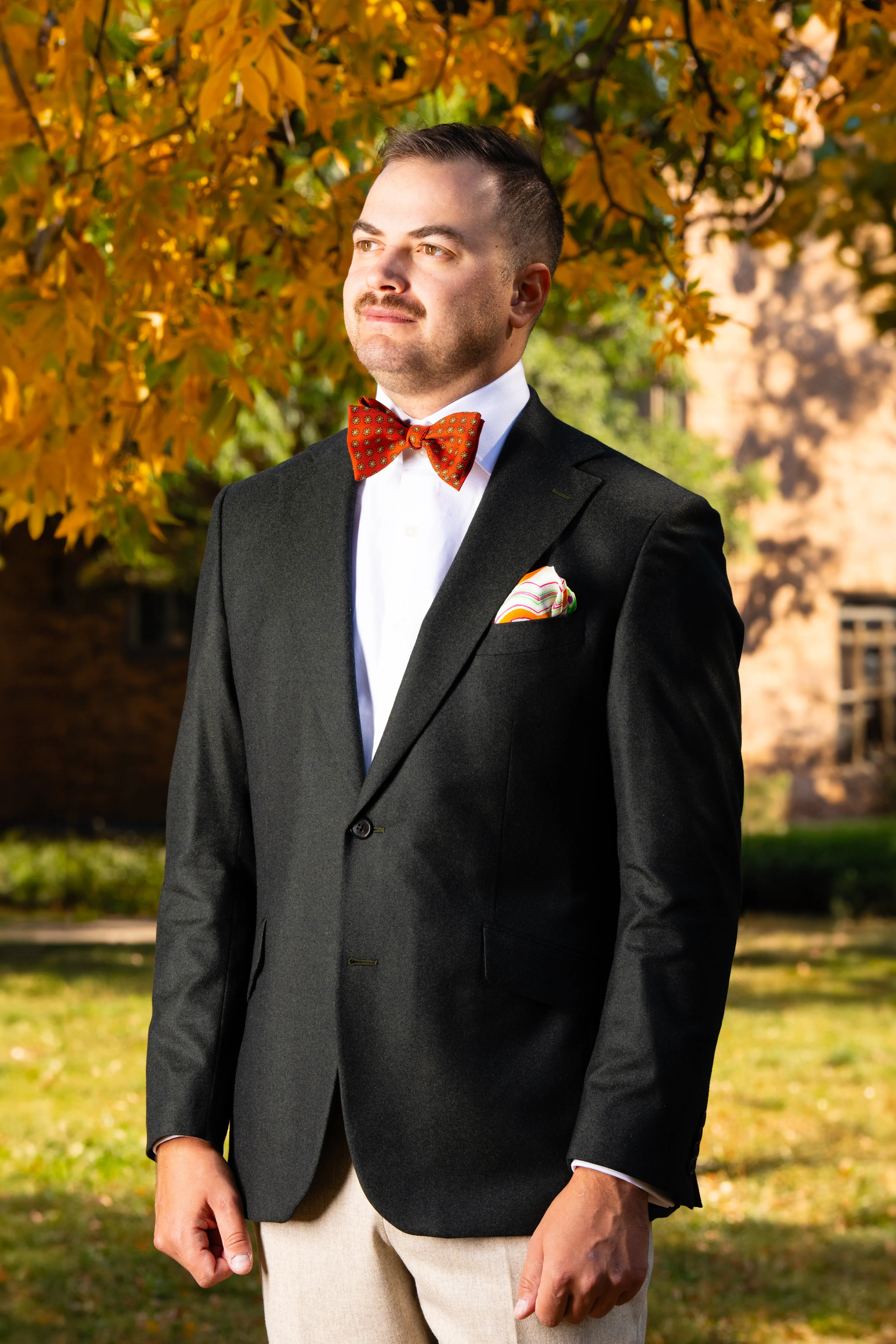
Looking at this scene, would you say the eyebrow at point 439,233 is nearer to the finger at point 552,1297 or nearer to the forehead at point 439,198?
the forehead at point 439,198

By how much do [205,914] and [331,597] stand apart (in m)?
0.49

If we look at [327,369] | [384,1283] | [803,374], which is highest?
[803,374]

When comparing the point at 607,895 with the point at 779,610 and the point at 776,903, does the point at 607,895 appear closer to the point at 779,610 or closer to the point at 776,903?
the point at 776,903

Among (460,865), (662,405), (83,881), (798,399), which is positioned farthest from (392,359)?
(798,399)

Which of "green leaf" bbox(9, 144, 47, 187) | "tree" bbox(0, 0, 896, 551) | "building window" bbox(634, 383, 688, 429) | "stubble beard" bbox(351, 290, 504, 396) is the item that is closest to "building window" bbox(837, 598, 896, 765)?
"building window" bbox(634, 383, 688, 429)

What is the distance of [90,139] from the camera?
341cm

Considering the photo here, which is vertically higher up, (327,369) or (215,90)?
(215,90)

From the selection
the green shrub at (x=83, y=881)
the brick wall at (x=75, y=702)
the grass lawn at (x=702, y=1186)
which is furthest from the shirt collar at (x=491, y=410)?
the brick wall at (x=75, y=702)

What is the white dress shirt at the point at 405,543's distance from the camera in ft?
6.58

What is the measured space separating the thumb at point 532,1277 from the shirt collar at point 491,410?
1.03 meters

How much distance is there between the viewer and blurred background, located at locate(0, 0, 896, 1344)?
337 cm

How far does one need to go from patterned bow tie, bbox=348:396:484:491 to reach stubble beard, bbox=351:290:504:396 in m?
0.06

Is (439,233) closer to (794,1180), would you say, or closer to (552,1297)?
(552,1297)

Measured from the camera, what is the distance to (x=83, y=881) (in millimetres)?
12734
